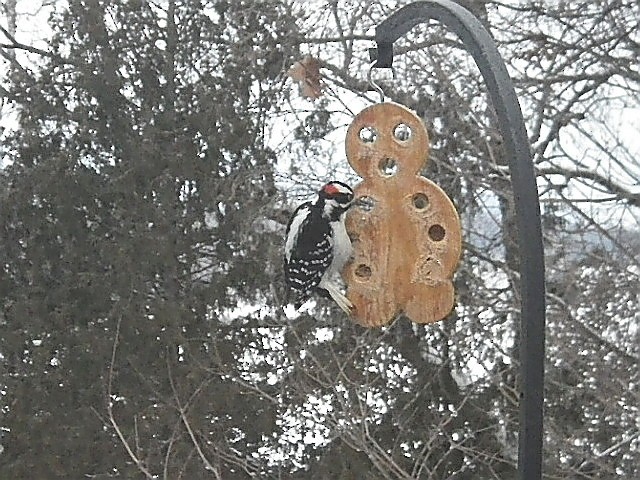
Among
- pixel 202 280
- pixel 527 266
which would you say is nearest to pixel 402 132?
pixel 527 266

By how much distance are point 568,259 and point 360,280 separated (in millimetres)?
1146

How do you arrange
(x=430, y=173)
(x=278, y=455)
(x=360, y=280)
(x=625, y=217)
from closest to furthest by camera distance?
(x=360, y=280) → (x=625, y=217) → (x=430, y=173) → (x=278, y=455)

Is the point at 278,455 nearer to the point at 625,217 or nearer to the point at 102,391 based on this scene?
the point at 102,391

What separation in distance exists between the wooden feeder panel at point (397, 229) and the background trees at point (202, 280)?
1112 mm

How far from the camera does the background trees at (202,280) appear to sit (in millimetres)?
1990

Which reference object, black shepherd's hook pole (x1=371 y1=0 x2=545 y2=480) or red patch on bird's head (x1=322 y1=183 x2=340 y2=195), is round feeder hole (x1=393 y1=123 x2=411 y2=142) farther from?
black shepherd's hook pole (x1=371 y1=0 x2=545 y2=480)

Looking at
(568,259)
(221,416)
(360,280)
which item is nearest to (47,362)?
(221,416)

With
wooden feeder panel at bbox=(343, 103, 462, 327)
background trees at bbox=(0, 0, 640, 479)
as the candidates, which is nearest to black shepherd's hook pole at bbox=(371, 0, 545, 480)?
wooden feeder panel at bbox=(343, 103, 462, 327)

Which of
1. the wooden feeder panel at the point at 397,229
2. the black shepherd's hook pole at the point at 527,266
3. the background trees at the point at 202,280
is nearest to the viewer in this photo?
the black shepherd's hook pole at the point at 527,266

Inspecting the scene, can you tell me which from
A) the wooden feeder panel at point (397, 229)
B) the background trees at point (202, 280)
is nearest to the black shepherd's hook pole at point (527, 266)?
the wooden feeder panel at point (397, 229)

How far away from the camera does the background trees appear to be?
1990 mm

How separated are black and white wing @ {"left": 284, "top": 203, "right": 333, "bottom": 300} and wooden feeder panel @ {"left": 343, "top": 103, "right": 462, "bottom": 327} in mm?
27

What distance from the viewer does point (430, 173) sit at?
1.93 meters

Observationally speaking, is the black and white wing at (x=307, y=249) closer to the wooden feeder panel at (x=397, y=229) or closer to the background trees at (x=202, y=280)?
the wooden feeder panel at (x=397, y=229)
